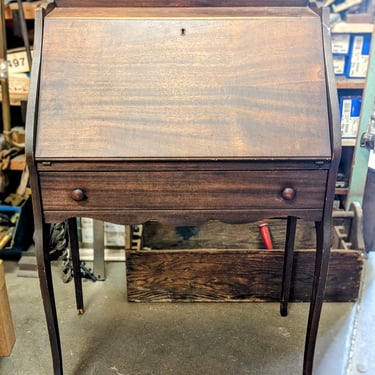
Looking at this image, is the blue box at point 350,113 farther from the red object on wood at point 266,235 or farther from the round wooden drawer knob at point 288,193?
the round wooden drawer knob at point 288,193

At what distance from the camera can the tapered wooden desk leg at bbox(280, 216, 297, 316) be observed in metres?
1.77

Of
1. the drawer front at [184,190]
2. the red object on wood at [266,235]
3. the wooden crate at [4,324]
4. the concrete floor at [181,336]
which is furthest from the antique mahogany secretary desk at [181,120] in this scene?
the red object on wood at [266,235]

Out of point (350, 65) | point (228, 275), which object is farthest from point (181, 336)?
point (350, 65)

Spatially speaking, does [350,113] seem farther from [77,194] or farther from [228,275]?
[77,194]

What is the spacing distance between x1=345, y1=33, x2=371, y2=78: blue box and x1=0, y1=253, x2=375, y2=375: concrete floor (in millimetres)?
893

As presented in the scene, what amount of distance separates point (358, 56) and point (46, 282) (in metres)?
1.48

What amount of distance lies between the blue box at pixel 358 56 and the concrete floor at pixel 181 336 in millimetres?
893

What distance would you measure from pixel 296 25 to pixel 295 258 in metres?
0.89

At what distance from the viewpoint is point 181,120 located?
50.3 inches

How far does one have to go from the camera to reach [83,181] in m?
1.29

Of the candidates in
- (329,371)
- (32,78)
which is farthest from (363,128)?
(32,78)

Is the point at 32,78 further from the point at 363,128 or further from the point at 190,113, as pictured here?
the point at 363,128

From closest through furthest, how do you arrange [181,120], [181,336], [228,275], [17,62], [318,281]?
1. [181,120]
2. [318,281]
3. [181,336]
4. [228,275]
5. [17,62]

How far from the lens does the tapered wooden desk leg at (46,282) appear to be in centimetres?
132
